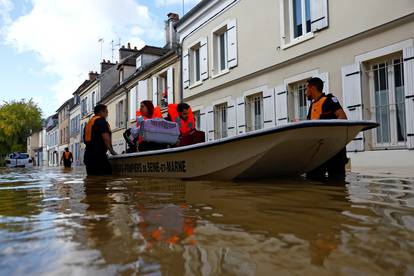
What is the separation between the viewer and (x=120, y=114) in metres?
25.4

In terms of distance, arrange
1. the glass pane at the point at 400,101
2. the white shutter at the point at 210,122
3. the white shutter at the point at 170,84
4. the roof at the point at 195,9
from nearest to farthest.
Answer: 1. the glass pane at the point at 400,101
2. the white shutter at the point at 210,122
3. the roof at the point at 195,9
4. the white shutter at the point at 170,84

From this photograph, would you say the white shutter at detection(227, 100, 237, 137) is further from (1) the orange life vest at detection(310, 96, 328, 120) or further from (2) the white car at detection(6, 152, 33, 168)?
(2) the white car at detection(6, 152, 33, 168)

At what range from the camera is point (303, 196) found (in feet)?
10.4

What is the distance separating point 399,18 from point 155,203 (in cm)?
666

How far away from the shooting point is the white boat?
14.3ft

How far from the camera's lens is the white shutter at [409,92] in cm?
734

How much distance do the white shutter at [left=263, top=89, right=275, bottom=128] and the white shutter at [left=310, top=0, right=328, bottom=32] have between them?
206 centimetres

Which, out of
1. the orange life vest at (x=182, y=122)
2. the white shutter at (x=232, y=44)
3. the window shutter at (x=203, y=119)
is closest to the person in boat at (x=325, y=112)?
the orange life vest at (x=182, y=122)

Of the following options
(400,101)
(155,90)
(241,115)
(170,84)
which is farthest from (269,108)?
(155,90)

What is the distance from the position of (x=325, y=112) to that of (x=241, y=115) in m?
7.15

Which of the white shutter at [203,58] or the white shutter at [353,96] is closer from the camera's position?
the white shutter at [353,96]

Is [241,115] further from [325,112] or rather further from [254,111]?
[325,112]

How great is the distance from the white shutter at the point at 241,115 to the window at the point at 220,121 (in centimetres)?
106

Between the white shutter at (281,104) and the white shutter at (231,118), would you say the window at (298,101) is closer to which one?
the white shutter at (281,104)
